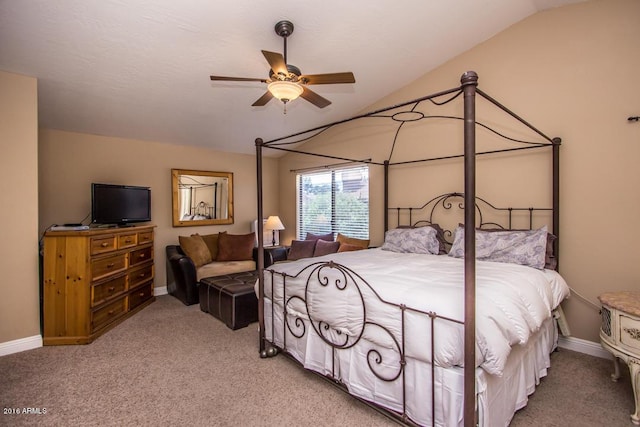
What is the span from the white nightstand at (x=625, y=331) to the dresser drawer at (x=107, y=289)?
14.3 feet

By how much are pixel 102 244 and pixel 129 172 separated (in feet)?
4.94

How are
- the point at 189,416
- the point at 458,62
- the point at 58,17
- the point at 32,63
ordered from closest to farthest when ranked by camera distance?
the point at 189,416, the point at 58,17, the point at 32,63, the point at 458,62

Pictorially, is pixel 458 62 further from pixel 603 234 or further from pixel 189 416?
pixel 189 416

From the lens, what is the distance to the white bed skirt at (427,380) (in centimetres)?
150

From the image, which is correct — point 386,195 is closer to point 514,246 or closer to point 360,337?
point 514,246

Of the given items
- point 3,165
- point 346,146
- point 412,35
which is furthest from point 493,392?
point 3,165

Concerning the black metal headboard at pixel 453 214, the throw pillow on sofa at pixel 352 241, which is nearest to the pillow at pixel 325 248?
the throw pillow on sofa at pixel 352 241

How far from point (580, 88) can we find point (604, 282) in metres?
1.73

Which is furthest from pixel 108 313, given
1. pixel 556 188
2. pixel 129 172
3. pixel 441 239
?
pixel 556 188

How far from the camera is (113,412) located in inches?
76.3

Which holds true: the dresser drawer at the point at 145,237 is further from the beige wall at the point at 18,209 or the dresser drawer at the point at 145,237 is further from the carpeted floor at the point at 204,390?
the carpeted floor at the point at 204,390

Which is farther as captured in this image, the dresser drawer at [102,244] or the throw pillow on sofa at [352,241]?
the throw pillow on sofa at [352,241]

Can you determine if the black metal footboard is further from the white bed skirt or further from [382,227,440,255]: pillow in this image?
[382,227,440,255]: pillow

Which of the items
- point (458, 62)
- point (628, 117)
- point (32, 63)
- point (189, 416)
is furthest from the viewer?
point (458, 62)
